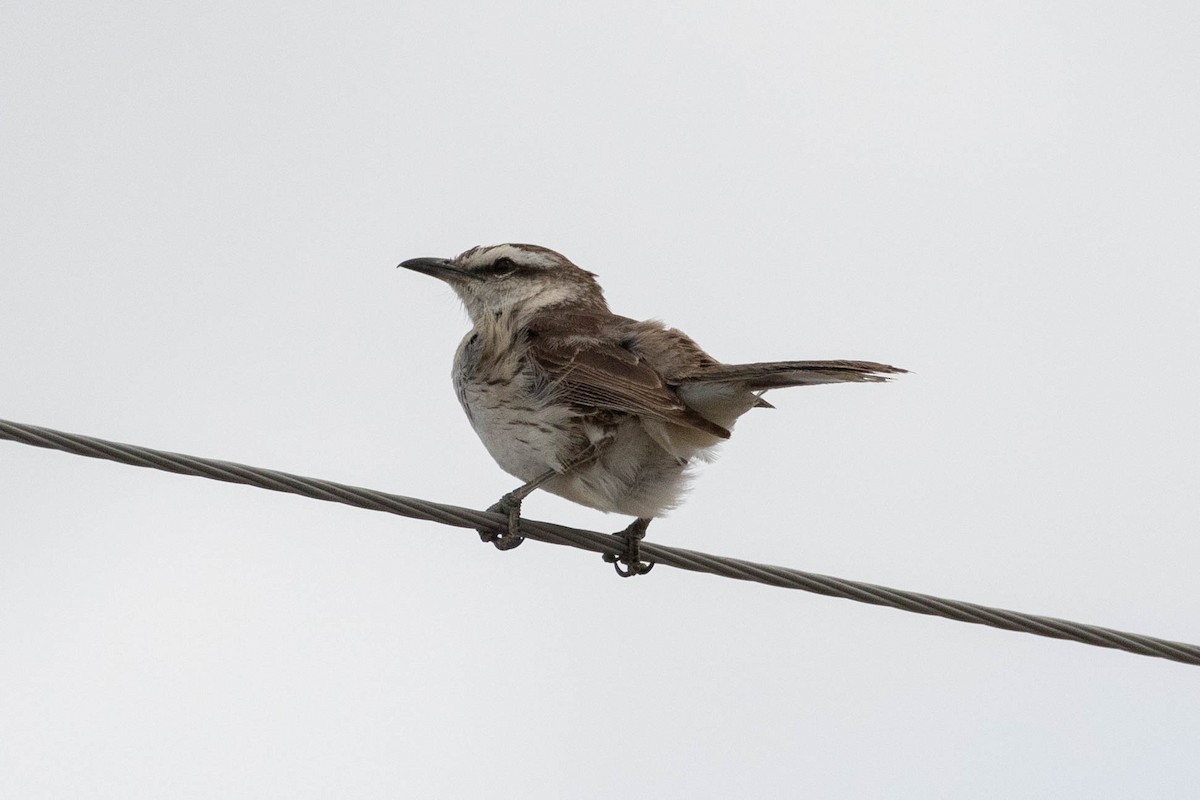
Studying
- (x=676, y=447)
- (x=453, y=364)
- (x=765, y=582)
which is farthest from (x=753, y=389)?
(x=453, y=364)

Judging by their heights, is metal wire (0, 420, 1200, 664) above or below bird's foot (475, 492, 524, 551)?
below

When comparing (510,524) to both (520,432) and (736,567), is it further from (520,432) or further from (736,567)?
(736,567)

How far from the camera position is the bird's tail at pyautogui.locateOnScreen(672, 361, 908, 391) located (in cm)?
662

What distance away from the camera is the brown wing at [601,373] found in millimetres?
7355

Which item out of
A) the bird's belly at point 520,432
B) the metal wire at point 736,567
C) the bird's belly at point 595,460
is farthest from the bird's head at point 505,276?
the metal wire at point 736,567

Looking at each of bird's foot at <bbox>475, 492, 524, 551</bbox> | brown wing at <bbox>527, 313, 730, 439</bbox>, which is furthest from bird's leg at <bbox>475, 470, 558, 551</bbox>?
brown wing at <bbox>527, 313, 730, 439</bbox>

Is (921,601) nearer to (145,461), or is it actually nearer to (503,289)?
(145,461)

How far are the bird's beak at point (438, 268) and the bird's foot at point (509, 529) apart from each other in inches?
104

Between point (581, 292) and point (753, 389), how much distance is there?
2.64 m

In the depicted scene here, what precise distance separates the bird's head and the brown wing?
1050 millimetres

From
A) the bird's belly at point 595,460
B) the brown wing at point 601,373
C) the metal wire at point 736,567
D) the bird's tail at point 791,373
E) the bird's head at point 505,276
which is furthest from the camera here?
the bird's head at point 505,276

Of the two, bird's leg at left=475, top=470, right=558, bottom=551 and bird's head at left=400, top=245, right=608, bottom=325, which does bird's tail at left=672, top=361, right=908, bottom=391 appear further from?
bird's head at left=400, top=245, right=608, bottom=325

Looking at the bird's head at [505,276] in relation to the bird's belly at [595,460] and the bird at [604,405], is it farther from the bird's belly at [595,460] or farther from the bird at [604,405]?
the bird's belly at [595,460]

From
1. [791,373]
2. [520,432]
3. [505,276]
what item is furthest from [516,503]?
[505,276]
